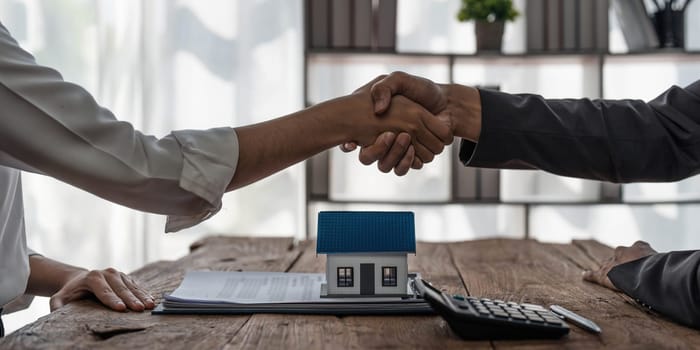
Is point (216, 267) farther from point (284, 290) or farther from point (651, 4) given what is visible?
point (651, 4)

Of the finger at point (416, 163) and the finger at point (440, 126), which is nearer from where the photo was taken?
the finger at point (440, 126)

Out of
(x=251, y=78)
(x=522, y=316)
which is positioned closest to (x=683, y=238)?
(x=251, y=78)

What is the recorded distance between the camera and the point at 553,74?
3.45m

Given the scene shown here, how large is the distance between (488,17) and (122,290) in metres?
2.52

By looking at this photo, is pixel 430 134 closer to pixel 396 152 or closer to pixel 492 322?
pixel 396 152

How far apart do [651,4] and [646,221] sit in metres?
0.96

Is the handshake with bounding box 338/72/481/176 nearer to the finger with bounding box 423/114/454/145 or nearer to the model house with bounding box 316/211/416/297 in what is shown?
the finger with bounding box 423/114/454/145

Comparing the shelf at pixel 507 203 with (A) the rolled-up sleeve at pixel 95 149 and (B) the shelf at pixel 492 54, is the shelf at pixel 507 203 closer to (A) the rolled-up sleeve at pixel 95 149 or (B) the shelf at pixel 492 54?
(B) the shelf at pixel 492 54

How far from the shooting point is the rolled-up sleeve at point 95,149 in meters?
1.09

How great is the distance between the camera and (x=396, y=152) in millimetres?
1699

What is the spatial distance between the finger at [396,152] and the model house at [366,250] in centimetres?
53

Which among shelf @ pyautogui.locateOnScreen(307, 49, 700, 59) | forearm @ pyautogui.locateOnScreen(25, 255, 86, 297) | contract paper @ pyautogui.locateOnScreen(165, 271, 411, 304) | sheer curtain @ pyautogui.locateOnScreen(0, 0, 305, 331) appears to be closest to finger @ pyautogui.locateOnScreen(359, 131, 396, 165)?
contract paper @ pyautogui.locateOnScreen(165, 271, 411, 304)

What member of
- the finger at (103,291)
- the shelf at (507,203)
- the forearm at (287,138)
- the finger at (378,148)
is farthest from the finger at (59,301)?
the shelf at (507,203)

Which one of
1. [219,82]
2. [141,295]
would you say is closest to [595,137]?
[141,295]
